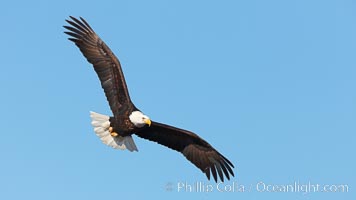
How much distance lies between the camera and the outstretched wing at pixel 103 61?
11.4m

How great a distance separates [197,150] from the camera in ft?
40.1

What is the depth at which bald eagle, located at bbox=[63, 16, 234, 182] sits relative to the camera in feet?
37.3

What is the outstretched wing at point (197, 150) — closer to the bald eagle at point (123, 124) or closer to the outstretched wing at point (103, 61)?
the bald eagle at point (123, 124)

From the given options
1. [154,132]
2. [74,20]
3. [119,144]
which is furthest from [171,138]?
[74,20]

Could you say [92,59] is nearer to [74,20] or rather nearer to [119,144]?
[74,20]

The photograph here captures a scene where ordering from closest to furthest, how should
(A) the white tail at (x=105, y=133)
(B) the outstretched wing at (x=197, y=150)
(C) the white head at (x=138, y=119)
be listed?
(C) the white head at (x=138, y=119), (A) the white tail at (x=105, y=133), (B) the outstretched wing at (x=197, y=150)

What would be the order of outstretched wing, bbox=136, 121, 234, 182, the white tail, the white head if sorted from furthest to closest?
outstretched wing, bbox=136, 121, 234, 182
the white tail
the white head

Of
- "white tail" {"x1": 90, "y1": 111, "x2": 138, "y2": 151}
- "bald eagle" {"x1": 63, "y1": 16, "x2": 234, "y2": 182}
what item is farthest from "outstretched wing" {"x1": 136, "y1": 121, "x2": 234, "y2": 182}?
"white tail" {"x1": 90, "y1": 111, "x2": 138, "y2": 151}

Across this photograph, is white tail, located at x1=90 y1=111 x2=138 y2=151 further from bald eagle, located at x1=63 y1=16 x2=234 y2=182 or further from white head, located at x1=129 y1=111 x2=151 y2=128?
white head, located at x1=129 y1=111 x2=151 y2=128

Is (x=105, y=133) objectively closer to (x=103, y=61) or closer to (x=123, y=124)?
(x=123, y=124)

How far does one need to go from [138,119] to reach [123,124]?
0.32 metres

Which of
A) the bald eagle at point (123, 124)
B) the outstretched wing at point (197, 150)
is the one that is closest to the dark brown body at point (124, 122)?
the bald eagle at point (123, 124)

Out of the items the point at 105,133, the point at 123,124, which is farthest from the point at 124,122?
the point at 105,133

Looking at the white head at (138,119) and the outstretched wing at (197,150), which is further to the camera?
the outstretched wing at (197,150)
